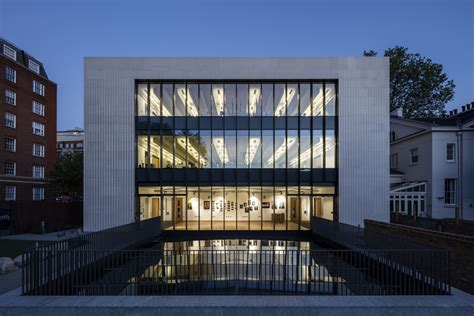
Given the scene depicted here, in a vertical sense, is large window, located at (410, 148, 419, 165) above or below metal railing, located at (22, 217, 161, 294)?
above

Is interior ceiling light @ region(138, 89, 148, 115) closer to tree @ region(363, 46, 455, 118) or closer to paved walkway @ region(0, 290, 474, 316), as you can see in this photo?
paved walkway @ region(0, 290, 474, 316)

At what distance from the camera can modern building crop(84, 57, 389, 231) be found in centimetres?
2484

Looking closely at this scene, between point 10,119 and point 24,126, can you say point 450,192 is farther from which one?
point 24,126

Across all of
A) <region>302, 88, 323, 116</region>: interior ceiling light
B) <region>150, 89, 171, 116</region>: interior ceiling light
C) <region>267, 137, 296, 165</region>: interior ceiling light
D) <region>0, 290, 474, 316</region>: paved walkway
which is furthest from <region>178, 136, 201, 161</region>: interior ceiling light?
<region>0, 290, 474, 316</region>: paved walkway

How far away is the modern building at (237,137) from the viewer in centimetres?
2484

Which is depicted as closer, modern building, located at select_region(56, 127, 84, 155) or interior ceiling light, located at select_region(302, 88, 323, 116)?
interior ceiling light, located at select_region(302, 88, 323, 116)

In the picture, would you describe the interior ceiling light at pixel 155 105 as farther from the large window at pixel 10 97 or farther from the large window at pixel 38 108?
the large window at pixel 38 108

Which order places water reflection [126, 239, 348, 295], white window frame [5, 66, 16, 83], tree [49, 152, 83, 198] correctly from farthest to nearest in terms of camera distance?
white window frame [5, 66, 16, 83]
tree [49, 152, 83, 198]
water reflection [126, 239, 348, 295]

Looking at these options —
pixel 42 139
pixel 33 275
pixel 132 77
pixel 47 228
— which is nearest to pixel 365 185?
pixel 132 77

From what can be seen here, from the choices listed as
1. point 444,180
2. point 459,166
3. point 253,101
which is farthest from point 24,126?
point 459,166

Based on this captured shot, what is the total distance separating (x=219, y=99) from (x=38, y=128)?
34.8 meters

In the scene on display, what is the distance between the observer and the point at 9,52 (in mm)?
44031

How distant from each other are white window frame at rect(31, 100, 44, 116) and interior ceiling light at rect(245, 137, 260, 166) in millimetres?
36459

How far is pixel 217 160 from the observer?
25062 millimetres
